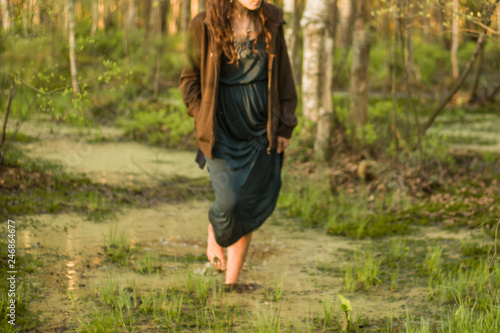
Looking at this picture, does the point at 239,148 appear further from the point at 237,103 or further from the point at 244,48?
the point at 244,48

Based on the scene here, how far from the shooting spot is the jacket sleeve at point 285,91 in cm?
392

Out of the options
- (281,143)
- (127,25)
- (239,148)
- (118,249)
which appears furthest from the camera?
(127,25)

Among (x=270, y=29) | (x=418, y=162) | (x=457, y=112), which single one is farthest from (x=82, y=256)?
(x=457, y=112)

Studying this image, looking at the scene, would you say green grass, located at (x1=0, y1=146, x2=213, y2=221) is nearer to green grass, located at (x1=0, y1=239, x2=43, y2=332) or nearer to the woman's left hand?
green grass, located at (x1=0, y1=239, x2=43, y2=332)

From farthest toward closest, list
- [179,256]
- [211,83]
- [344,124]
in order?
[344,124]
[179,256]
[211,83]

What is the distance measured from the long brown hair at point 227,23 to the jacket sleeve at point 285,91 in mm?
142

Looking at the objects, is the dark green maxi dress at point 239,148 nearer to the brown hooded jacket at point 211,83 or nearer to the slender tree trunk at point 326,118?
the brown hooded jacket at point 211,83

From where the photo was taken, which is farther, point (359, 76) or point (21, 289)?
point (359, 76)

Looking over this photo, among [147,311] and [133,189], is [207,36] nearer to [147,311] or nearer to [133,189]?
[147,311]

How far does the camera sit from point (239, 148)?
392cm

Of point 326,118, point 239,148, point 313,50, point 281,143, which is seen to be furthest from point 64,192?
point 313,50

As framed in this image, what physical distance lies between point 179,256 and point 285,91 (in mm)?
1747

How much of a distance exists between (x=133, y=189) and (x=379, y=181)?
9.92 ft

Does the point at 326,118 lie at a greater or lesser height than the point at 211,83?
lesser
